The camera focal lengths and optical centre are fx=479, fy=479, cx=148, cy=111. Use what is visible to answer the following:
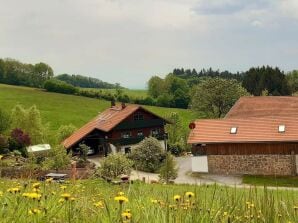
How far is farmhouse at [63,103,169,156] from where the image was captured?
55.7m

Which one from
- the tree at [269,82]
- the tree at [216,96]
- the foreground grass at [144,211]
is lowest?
the foreground grass at [144,211]

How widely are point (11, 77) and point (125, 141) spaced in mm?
70935

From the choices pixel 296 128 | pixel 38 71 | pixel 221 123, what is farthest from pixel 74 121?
pixel 296 128

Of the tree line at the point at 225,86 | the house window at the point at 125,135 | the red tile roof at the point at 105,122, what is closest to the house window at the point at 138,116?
the red tile roof at the point at 105,122

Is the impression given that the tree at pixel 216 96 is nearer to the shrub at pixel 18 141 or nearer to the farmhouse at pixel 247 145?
the farmhouse at pixel 247 145

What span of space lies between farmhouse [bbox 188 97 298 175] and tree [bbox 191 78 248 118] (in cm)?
1905

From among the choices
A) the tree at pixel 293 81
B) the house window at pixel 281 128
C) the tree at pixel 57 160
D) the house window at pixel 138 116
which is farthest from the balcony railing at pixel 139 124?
the tree at pixel 293 81

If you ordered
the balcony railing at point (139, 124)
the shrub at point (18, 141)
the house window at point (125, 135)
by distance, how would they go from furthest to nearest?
1. the house window at point (125, 135)
2. the balcony railing at point (139, 124)
3. the shrub at point (18, 141)

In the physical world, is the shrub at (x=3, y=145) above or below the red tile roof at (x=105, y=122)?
below

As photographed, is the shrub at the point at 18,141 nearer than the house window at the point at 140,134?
Yes

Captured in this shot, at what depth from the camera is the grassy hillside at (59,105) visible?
86.9 m

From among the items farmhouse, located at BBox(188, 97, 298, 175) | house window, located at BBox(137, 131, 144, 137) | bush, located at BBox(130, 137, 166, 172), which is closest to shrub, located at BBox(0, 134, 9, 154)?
bush, located at BBox(130, 137, 166, 172)

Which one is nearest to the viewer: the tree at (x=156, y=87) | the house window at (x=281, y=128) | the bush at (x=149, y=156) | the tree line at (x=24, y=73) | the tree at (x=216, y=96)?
the house window at (x=281, y=128)

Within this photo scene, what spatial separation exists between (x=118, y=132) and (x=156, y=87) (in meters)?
64.5
